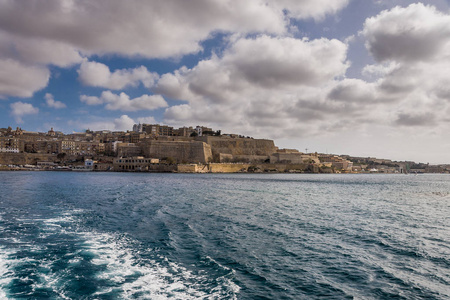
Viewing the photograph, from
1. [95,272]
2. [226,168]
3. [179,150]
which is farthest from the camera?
[179,150]

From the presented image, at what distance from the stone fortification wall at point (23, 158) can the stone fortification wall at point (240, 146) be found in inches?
1644

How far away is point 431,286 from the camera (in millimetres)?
5926

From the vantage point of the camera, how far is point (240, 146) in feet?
307

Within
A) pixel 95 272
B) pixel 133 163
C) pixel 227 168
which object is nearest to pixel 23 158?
pixel 133 163

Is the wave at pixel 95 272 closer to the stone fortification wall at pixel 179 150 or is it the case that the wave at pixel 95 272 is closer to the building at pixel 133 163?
the building at pixel 133 163

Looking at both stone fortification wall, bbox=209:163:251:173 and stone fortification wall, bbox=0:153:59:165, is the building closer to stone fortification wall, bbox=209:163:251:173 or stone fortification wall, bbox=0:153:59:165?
stone fortification wall, bbox=209:163:251:173

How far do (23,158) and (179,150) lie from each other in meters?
40.5

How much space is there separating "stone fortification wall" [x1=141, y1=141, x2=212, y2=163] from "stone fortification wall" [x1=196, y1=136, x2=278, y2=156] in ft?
29.8

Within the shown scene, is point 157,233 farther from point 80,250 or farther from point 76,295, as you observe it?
point 76,295

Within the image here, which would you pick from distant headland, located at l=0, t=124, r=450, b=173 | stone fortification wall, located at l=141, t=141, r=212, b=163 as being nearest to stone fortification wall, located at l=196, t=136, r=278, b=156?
distant headland, located at l=0, t=124, r=450, b=173

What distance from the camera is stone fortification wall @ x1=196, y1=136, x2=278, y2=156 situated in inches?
3573

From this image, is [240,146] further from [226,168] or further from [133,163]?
[133,163]

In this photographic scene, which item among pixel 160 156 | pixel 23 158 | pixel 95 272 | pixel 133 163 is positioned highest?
pixel 160 156

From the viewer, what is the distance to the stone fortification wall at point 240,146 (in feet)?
298
